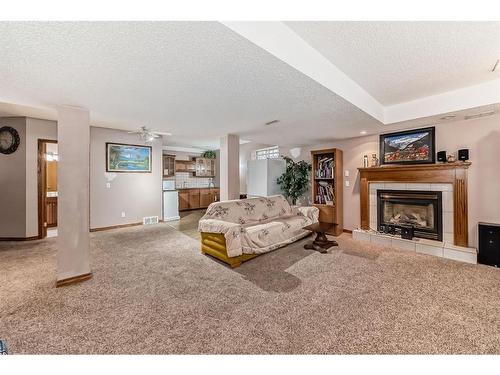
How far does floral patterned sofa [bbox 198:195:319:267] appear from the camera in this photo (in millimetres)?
3068

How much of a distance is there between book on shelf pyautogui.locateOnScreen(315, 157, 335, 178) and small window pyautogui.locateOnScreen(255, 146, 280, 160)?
168 cm

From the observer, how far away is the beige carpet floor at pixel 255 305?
5.21ft

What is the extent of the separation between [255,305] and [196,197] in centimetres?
676

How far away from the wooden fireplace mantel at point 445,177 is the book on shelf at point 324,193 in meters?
0.94

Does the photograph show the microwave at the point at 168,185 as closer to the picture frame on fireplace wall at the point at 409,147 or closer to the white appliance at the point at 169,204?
the white appliance at the point at 169,204

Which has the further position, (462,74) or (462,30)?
(462,74)

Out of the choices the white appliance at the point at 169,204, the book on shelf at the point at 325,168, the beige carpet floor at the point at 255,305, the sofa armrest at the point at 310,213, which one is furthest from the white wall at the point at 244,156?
the beige carpet floor at the point at 255,305

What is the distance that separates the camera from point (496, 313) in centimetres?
195

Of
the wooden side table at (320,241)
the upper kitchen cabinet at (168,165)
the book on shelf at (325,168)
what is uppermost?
the upper kitchen cabinet at (168,165)

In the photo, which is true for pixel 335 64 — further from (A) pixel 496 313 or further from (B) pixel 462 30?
(A) pixel 496 313
